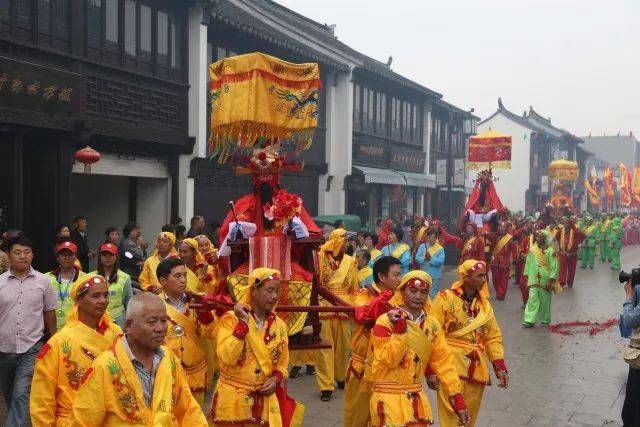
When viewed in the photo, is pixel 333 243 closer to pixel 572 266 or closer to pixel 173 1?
pixel 173 1

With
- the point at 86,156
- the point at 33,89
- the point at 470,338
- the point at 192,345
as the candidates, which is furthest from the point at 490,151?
the point at 192,345

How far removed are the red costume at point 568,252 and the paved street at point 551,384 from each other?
5075 millimetres

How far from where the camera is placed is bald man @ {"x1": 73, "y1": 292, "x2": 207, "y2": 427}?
11.2 feet

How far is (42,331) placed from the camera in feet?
19.5

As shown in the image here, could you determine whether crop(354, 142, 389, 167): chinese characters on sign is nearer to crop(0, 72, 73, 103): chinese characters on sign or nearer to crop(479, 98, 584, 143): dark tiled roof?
crop(0, 72, 73, 103): chinese characters on sign

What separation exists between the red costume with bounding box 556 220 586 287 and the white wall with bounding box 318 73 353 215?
6.46m

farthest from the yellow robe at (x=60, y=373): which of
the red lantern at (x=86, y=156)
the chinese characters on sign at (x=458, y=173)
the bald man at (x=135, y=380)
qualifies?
the chinese characters on sign at (x=458, y=173)

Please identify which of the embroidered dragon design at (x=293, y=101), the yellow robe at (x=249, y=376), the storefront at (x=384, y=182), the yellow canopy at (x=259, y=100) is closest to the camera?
Result: the yellow robe at (x=249, y=376)

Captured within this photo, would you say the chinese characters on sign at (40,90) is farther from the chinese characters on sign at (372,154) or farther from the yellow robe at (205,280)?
the chinese characters on sign at (372,154)

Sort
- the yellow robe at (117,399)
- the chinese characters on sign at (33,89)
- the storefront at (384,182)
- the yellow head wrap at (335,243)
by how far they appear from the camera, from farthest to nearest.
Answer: the storefront at (384,182)
the chinese characters on sign at (33,89)
the yellow head wrap at (335,243)
the yellow robe at (117,399)

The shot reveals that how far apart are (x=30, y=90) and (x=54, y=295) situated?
5990 millimetres

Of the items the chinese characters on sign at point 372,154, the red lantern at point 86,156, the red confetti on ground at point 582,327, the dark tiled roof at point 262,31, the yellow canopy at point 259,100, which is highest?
the dark tiled roof at point 262,31

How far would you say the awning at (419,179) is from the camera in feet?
87.3

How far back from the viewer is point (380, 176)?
23.4 metres
